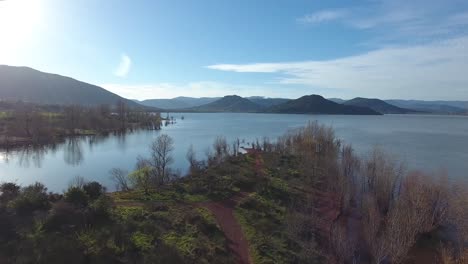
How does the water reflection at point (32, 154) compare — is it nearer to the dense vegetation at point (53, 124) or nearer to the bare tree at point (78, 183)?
the dense vegetation at point (53, 124)

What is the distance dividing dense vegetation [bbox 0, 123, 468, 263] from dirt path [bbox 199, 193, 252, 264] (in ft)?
1.50

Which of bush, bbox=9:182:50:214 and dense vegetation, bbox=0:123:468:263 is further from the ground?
bush, bbox=9:182:50:214

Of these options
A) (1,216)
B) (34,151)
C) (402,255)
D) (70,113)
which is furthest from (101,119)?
(402,255)

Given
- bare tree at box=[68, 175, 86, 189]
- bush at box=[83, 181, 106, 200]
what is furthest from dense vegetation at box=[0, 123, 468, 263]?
bare tree at box=[68, 175, 86, 189]

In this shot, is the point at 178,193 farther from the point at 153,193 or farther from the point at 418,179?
the point at 418,179

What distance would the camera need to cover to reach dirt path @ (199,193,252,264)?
2163cm

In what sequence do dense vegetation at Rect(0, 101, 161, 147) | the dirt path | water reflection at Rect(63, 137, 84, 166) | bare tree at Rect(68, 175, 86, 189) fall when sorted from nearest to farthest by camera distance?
the dirt path < bare tree at Rect(68, 175, 86, 189) < water reflection at Rect(63, 137, 84, 166) < dense vegetation at Rect(0, 101, 161, 147)

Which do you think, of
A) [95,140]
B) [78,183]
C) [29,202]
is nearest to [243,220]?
[29,202]

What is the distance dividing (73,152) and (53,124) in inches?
1617

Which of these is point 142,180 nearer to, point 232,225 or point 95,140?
point 232,225

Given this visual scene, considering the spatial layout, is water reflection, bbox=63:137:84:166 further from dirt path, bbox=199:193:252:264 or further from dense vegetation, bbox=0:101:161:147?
dirt path, bbox=199:193:252:264

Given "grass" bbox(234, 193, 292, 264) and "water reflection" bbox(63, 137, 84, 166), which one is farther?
"water reflection" bbox(63, 137, 84, 166)

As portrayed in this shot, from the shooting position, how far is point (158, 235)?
22188mm

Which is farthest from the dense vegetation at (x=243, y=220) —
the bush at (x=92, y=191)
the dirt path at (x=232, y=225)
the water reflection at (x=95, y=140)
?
the water reflection at (x=95, y=140)
